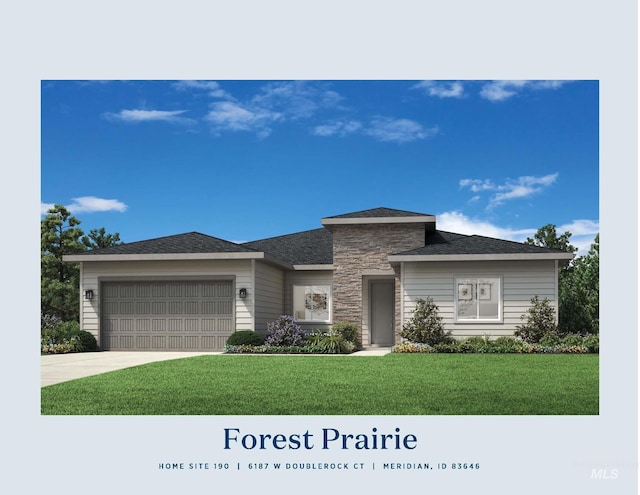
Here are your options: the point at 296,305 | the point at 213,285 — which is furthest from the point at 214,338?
the point at 296,305

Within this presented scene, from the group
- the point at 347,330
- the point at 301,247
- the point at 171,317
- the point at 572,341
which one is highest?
the point at 301,247

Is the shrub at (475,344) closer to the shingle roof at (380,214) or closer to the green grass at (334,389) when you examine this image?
the green grass at (334,389)

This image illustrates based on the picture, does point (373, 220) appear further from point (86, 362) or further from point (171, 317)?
point (86, 362)

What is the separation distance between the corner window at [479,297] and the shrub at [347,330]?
2.94 metres

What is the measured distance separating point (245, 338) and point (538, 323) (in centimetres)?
728

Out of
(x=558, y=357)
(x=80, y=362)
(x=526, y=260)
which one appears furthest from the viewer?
(x=526, y=260)

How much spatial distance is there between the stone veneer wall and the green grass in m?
6.81

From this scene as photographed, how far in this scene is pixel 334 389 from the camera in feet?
34.3

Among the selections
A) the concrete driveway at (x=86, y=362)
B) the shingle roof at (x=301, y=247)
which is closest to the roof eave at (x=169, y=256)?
the concrete driveway at (x=86, y=362)

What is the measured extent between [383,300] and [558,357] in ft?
23.4

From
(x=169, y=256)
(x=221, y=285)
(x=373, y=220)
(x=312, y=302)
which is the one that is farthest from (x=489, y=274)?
(x=169, y=256)

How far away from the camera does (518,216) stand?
23062mm

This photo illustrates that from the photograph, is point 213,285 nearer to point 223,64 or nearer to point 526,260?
point 526,260

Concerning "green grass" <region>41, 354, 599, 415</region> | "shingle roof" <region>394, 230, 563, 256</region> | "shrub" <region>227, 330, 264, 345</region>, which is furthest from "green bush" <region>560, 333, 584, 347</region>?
"shrub" <region>227, 330, 264, 345</region>
